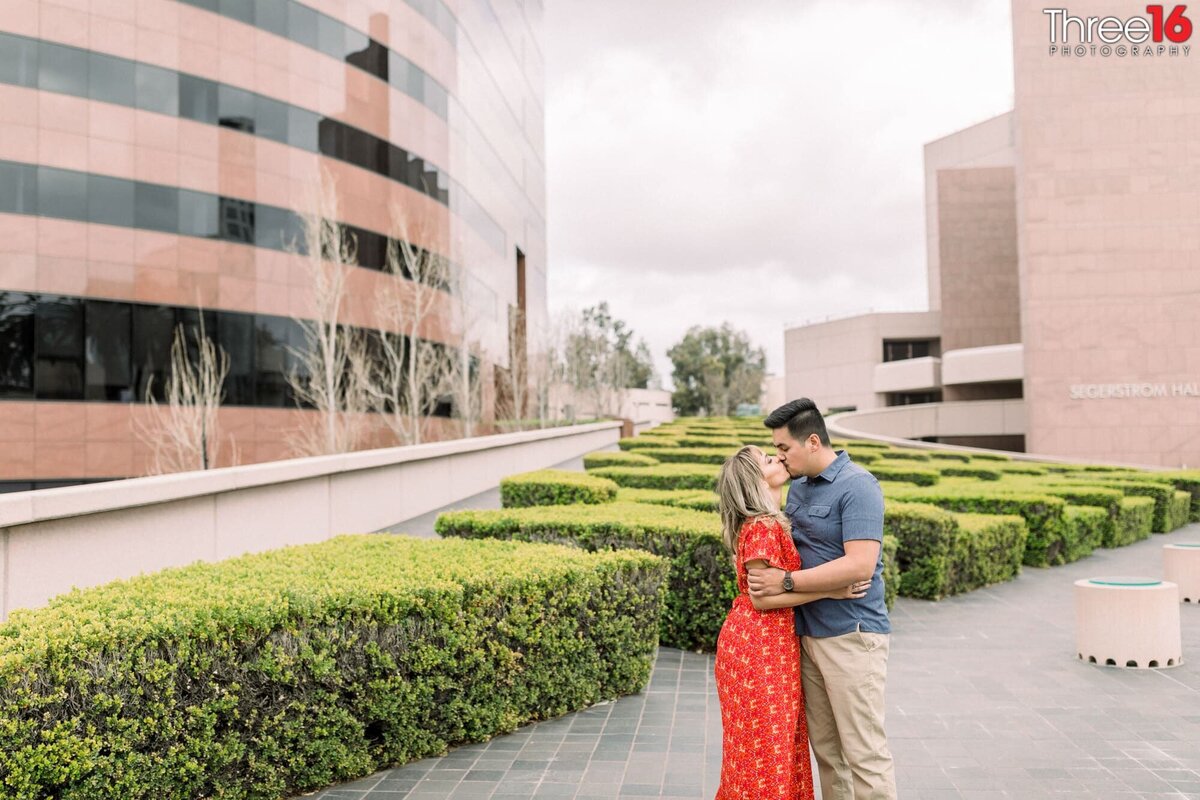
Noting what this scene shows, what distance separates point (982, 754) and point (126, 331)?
23036mm

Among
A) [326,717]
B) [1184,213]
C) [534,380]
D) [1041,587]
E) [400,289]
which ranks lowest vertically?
[1041,587]

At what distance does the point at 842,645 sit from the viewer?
140 inches

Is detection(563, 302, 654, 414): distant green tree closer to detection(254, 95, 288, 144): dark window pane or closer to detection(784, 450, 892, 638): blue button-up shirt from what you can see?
detection(254, 95, 288, 144): dark window pane

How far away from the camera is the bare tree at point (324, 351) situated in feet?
77.8

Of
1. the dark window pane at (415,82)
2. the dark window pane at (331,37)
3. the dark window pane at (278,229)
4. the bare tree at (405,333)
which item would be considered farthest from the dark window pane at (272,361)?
the dark window pane at (415,82)

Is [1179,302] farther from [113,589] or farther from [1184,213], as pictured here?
[113,589]

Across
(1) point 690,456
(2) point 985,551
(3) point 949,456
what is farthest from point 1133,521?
(3) point 949,456

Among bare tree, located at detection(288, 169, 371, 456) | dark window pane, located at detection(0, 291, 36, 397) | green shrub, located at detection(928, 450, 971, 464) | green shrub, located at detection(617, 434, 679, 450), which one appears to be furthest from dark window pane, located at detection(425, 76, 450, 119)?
green shrub, located at detection(928, 450, 971, 464)

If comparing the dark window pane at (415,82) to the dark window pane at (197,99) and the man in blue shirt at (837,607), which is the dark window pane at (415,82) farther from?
the man in blue shirt at (837,607)

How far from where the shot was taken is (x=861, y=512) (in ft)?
11.3

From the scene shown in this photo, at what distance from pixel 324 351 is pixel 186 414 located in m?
4.00

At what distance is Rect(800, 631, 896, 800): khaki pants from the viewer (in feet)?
11.4

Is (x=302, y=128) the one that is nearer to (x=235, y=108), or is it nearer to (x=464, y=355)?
(x=235, y=108)

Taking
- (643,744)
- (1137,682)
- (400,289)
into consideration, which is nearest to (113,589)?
(643,744)
